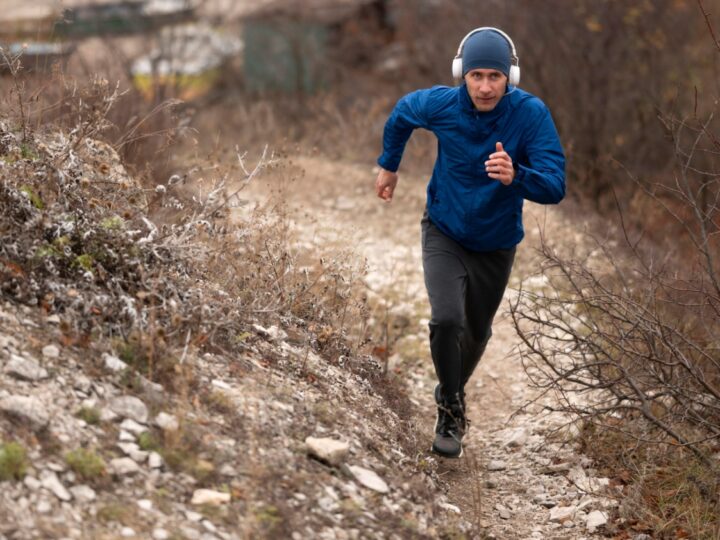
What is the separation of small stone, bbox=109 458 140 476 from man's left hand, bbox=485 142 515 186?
6.03 ft

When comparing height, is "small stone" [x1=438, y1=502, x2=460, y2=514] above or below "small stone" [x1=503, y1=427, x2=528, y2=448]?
above

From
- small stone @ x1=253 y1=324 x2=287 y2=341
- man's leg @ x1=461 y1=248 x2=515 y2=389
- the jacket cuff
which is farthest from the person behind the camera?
the jacket cuff

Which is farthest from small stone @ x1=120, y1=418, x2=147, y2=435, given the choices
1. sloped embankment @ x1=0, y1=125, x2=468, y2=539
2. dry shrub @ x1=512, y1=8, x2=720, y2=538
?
dry shrub @ x1=512, y1=8, x2=720, y2=538

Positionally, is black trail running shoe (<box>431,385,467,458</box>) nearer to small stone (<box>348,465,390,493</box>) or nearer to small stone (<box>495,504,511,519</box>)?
small stone (<box>495,504,511,519</box>)

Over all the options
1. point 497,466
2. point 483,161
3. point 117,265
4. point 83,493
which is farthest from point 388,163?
point 83,493

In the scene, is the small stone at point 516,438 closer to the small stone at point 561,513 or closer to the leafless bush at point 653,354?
the leafless bush at point 653,354

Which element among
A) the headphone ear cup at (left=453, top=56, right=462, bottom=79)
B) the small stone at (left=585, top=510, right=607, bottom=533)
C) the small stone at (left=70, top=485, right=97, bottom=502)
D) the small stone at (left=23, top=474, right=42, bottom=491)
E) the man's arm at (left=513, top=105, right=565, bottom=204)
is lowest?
the small stone at (left=585, top=510, right=607, bottom=533)

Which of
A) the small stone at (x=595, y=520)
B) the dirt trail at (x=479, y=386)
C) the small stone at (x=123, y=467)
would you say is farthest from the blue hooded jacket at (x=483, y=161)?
the small stone at (x=123, y=467)

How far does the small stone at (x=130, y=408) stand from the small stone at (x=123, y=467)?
23 cm

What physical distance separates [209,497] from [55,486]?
0.50 meters

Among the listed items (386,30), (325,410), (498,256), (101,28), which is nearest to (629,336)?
(498,256)

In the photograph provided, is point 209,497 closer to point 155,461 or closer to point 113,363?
point 155,461

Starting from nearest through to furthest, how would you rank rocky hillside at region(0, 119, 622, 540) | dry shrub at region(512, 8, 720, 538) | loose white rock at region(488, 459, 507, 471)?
1. rocky hillside at region(0, 119, 622, 540)
2. dry shrub at region(512, 8, 720, 538)
3. loose white rock at region(488, 459, 507, 471)

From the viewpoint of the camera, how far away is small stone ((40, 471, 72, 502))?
123 inches
